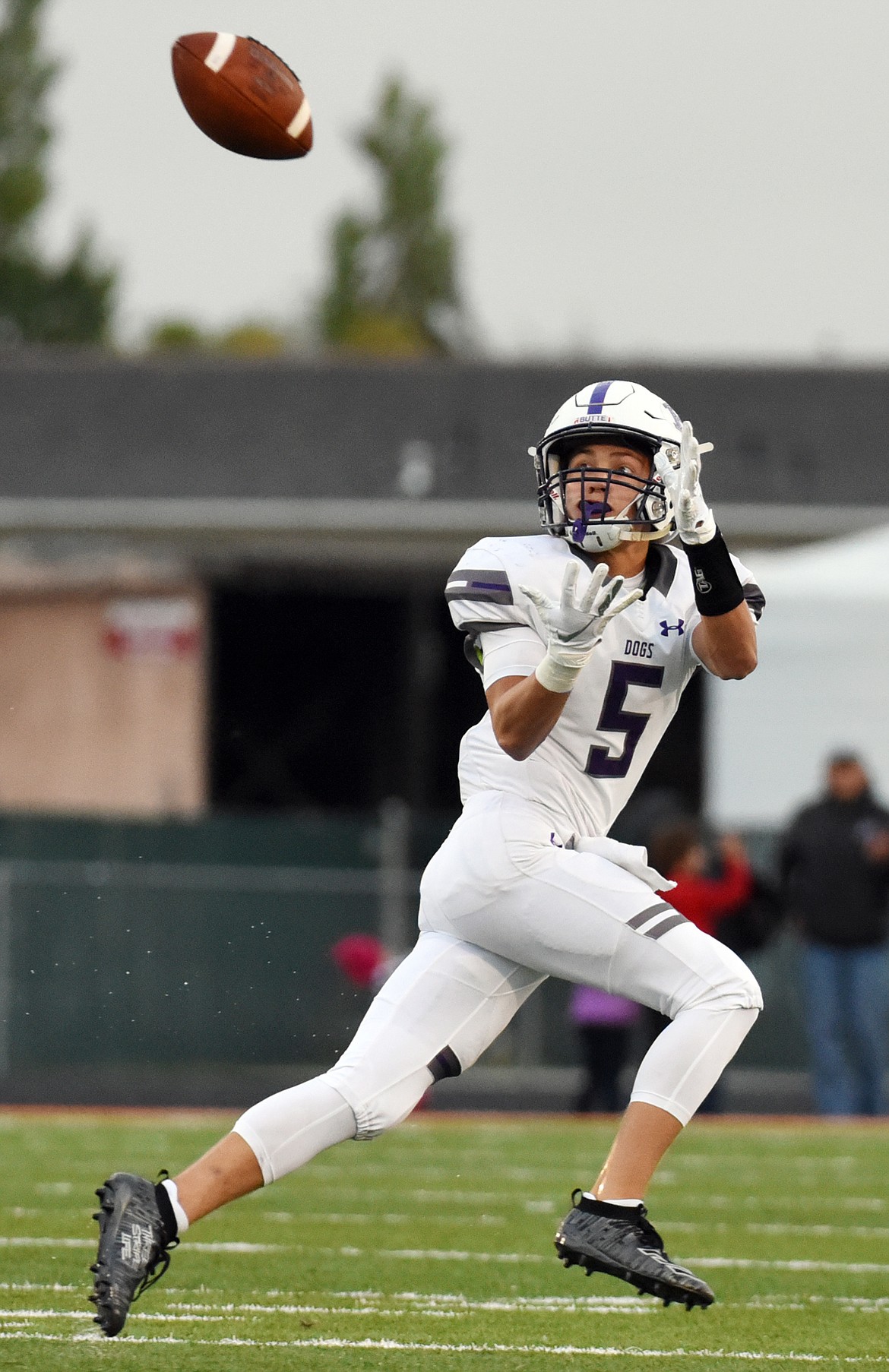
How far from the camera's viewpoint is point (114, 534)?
18703mm

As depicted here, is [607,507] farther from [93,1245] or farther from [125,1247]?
[93,1245]

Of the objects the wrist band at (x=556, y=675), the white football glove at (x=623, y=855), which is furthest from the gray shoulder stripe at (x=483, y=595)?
the white football glove at (x=623, y=855)

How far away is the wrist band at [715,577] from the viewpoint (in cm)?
448

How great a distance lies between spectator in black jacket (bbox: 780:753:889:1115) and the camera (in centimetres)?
1153

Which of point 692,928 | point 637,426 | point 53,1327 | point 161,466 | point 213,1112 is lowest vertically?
point 213,1112

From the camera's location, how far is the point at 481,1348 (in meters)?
4.57

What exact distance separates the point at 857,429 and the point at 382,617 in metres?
4.33

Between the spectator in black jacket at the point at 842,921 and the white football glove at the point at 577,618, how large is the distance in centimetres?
750

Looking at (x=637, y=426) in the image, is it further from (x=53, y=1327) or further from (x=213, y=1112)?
(x=213, y=1112)

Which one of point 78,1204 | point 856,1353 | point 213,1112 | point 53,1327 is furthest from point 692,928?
point 213,1112

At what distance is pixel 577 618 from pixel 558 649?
2.5 inches

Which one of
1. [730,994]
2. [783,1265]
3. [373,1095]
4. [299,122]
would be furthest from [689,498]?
[783,1265]

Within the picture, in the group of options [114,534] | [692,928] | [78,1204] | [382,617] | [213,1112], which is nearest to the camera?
[692,928]

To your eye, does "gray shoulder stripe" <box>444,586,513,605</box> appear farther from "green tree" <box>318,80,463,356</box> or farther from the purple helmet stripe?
"green tree" <box>318,80,463,356</box>
